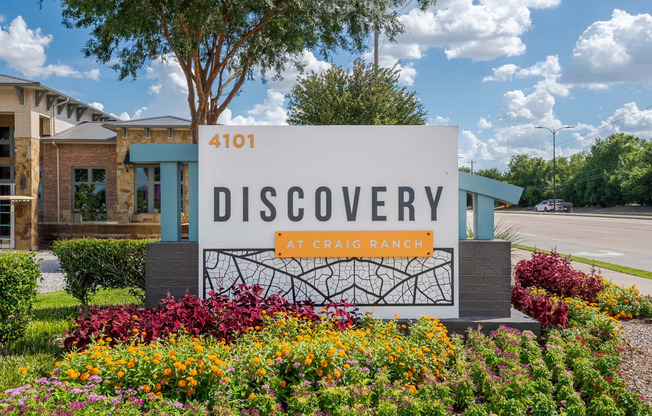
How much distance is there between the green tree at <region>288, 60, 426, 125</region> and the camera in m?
17.4

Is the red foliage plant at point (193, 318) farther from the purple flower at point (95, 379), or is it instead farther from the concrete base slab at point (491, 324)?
the concrete base slab at point (491, 324)

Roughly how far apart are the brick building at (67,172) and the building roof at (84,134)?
0.04 meters

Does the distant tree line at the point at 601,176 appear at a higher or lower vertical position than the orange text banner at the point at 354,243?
higher

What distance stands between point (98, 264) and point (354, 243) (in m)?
4.55

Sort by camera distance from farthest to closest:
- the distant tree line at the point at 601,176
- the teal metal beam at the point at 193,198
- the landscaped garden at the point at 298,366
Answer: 1. the distant tree line at the point at 601,176
2. the teal metal beam at the point at 193,198
3. the landscaped garden at the point at 298,366

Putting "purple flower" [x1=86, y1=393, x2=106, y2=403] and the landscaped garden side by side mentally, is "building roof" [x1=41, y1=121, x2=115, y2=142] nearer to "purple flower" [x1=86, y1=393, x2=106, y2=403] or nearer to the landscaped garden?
the landscaped garden

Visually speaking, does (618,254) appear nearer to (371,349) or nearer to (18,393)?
(371,349)

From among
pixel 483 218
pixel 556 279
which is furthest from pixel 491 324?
pixel 556 279

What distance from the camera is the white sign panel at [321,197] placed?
17.9 ft

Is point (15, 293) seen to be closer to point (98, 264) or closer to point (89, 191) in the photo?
point (98, 264)

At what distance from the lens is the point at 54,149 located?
23938 millimetres

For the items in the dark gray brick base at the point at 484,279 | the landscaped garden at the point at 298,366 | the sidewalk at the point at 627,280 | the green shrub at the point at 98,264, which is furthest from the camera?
the sidewalk at the point at 627,280

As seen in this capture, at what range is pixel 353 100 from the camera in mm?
17656

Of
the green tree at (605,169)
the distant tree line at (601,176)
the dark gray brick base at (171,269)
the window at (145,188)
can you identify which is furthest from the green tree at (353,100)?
the green tree at (605,169)
